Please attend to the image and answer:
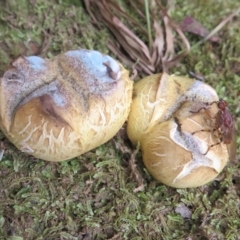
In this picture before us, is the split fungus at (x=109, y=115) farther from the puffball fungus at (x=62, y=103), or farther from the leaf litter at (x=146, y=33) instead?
the leaf litter at (x=146, y=33)

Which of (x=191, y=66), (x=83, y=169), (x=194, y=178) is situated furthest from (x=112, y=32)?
(x=194, y=178)

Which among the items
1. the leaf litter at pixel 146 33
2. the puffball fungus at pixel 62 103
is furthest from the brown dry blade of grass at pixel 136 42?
the puffball fungus at pixel 62 103

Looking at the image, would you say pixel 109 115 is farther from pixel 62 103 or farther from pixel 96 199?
pixel 96 199

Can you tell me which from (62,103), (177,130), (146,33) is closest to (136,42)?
(146,33)

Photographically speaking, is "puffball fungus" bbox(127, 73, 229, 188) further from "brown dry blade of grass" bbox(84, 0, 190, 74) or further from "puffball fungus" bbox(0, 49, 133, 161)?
"brown dry blade of grass" bbox(84, 0, 190, 74)

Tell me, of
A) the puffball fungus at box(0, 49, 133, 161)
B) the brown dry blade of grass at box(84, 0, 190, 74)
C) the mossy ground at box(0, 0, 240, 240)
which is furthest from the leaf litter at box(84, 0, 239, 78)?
the puffball fungus at box(0, 49, 133, 161)

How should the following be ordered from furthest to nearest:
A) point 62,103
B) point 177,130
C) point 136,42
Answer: point 136,42, point 177,130, point 62,103
